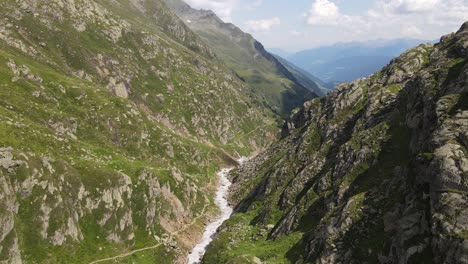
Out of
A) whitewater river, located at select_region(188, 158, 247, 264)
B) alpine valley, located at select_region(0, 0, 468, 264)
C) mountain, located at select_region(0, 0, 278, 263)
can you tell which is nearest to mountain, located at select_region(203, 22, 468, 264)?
alpine valley, located at select_region(0, 0, 468, 264)

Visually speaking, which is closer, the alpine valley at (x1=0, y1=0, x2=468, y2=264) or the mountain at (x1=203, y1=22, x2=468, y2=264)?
the mountain at (x1=203, y1=22, x2=468, y2=264)

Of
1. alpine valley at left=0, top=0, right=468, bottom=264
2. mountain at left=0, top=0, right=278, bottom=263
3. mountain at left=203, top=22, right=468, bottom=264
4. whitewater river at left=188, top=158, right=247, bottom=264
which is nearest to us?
mountain at left=203, top=22, right=468, bottom=264

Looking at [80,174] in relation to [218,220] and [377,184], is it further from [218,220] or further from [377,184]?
[377,184]

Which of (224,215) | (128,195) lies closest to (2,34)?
(128,195)

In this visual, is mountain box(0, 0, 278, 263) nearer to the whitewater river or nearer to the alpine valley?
the alpine valley

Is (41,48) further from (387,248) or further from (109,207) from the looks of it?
(387,248)

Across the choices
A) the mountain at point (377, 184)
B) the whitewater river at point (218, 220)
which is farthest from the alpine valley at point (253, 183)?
the whitewater river at point (218, 220)

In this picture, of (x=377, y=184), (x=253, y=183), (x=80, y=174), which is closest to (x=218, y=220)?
(x=253, y=183)

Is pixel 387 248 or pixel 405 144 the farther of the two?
pixel 405 144
